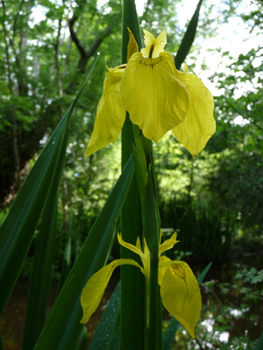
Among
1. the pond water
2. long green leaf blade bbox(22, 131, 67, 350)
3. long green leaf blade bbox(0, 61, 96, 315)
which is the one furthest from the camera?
the pond water

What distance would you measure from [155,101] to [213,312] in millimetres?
1499

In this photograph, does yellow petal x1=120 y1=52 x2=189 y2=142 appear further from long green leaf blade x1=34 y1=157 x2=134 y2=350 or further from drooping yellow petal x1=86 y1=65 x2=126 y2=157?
long green leaf blade x1=34 y1=157 x2=134 y2=350

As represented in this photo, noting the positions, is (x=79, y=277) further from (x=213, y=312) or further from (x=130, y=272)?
(x=213, y=312)

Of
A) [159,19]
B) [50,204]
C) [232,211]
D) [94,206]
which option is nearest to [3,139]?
[94,206]

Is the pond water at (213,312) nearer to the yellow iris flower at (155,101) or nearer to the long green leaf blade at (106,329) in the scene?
the long green leaf blade at (106,329)

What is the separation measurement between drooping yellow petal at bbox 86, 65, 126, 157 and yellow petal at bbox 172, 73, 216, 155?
65mm

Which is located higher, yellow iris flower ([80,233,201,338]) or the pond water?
yellow iris flower ([80,233,201,338])

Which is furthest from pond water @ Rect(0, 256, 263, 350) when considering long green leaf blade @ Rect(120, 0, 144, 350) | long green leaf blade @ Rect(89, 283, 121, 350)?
long green leaf blade @ Rect(120, 0, 144, 350)

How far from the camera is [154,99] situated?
258 mm

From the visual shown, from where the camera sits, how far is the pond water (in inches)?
56.5

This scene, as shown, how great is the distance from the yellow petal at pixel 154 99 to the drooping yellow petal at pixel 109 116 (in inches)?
2.2

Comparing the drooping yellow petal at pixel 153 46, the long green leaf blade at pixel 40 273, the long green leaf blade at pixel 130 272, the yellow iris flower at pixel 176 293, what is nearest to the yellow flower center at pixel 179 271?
the yellow iris flower at pixel 176 293

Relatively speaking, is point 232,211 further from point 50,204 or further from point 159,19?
point 50,204

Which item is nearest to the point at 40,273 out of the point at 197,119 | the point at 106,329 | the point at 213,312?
the point at 106,329
